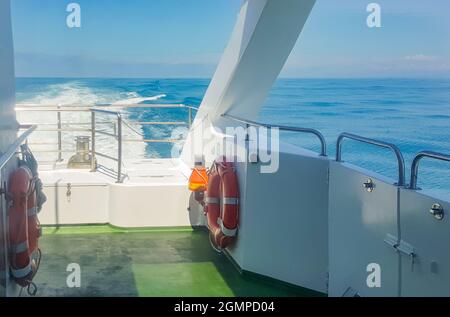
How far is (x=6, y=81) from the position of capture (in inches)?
103

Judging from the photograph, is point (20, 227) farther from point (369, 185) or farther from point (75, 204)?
point (75, 204)

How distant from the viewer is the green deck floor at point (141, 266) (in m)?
3.13

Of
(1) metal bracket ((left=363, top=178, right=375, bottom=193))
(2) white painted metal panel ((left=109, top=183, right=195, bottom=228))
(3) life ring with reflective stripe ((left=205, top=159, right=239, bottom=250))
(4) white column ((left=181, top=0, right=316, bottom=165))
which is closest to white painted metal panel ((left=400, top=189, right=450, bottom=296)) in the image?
(1) metal bracket ((left=363, top=178, right=375, bottom=193))

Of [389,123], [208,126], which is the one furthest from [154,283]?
[389,123]

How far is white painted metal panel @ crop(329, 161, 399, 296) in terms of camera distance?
2.32 meters

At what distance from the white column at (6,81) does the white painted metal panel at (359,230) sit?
5.82ft

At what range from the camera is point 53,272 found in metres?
3.38

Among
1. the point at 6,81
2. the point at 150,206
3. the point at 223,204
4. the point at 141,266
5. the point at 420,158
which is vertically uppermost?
the point at 6,81

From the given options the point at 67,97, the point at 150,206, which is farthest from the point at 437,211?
the point at 67,97

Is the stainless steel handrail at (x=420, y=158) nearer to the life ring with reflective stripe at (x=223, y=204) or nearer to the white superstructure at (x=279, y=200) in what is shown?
A: the white superstructure at (x=279, y=200)

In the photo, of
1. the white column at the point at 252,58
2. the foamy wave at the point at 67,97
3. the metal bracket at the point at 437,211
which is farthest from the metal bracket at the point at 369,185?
the foamy wave at the point at 67,97

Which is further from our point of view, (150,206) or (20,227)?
(150,206)

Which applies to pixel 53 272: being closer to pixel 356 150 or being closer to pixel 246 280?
pixel 246 280

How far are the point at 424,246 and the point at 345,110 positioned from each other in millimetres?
→ 19684
